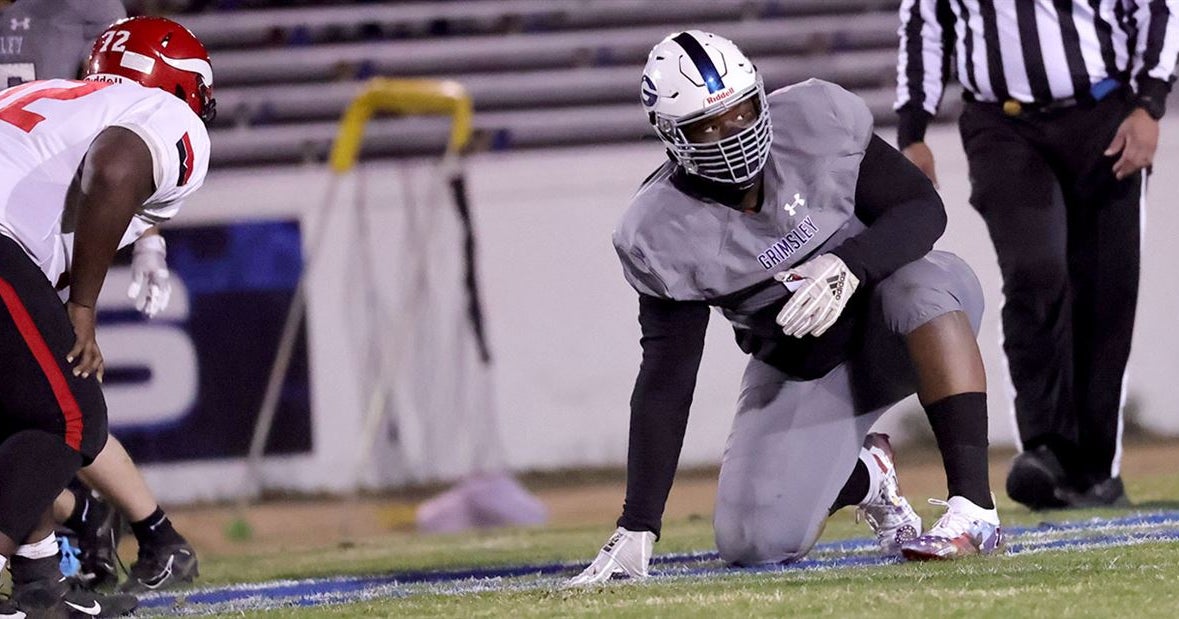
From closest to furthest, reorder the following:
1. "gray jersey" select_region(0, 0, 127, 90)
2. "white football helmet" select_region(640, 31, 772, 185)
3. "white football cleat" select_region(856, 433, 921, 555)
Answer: "white football helmet" select_region(640, 31, 772, 185)
"white football cleat" select_region(856, 433, 921, 555)
"gray jersey" select_region(0, 0, 127, 90)

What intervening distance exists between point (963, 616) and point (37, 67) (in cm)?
250

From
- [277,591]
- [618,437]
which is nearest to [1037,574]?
[277,591]

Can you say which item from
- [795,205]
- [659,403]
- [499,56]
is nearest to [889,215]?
[795,205]

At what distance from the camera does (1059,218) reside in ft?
13.2

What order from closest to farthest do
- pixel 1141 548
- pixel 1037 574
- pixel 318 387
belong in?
pixel 1037 574, pixel 1141 548, pixel 318 387

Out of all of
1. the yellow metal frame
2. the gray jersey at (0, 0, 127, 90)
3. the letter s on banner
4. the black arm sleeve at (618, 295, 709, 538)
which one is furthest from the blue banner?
the black arm sleeve at (618, 295, 709, 538)

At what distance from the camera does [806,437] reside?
10.6ft

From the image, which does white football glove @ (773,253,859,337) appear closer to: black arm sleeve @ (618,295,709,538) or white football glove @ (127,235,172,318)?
black arm sleeve @ (618,295,709,538)

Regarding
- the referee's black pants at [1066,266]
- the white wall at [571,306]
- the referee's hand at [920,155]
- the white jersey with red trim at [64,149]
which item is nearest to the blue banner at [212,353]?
the white wall at [571,306]

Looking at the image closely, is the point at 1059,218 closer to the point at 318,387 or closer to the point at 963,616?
the point at 963,616

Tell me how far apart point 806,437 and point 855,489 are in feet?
0.48

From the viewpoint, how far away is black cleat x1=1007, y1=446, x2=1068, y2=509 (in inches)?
157

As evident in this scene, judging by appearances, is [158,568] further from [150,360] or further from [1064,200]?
[150,360]

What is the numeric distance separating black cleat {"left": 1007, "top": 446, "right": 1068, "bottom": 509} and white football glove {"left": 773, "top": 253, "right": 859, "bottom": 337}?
1354mm
